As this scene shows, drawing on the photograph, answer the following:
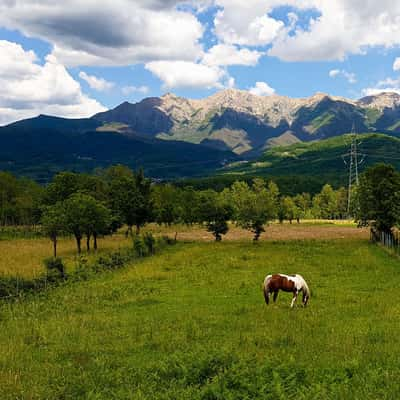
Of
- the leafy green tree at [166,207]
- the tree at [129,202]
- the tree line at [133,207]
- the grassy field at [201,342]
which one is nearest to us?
the grassy field at [201,342]

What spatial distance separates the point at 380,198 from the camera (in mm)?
76438

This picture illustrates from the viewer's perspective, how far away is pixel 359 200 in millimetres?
79062

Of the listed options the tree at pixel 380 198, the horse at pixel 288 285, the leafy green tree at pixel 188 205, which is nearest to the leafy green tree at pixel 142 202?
the leafy green tree at pixel 188 205

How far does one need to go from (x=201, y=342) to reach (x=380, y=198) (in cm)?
6563

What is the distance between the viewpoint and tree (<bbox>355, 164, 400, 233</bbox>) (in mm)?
73438

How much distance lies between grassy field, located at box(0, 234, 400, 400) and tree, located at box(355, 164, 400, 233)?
1513 inches

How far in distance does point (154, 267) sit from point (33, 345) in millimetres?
29472

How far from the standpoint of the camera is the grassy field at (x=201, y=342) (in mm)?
14352

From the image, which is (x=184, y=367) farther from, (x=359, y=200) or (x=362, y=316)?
(x=359, y=200)

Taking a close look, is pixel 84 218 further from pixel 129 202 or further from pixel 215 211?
pixel 215 211

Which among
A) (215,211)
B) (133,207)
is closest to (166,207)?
(133,207)

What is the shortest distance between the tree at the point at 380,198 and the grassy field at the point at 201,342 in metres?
38.4

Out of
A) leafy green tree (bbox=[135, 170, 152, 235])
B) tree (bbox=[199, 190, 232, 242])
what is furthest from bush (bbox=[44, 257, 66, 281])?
leafy green tree (bbox=[135, 170, 152, 235])

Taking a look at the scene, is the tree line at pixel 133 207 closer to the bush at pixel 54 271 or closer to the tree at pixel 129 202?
the tree at pixel 129 202
